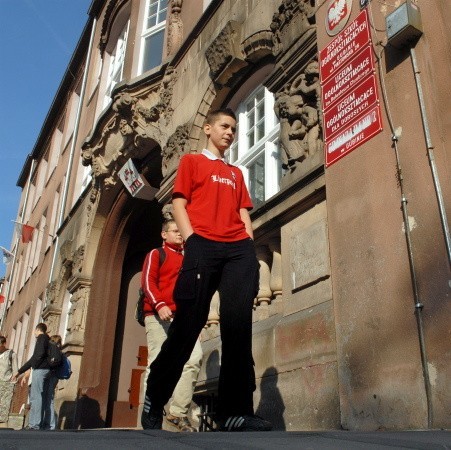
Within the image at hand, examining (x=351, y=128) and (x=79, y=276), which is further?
(x=79, y=276)

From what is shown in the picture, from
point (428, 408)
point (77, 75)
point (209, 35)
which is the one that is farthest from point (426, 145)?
point (77, 75)

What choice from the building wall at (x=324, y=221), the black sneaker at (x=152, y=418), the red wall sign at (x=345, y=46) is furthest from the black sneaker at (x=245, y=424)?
the red wall sign at (x=345, y=46)

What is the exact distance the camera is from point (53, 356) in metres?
8.54

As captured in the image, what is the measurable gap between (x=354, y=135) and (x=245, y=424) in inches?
96.0

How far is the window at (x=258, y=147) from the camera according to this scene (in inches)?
270

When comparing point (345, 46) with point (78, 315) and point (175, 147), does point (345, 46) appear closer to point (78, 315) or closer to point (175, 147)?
point (175, 147)

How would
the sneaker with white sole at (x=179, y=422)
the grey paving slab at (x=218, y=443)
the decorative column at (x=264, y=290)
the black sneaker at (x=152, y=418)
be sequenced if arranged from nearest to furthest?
the grey paving slab at (x=218, y=443), the black sneaker at (x=152, y=418), the sneaker with white sole at (x=179, y=422), the decorative column at (x=264, y=290)

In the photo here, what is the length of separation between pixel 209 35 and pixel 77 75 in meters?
13.3

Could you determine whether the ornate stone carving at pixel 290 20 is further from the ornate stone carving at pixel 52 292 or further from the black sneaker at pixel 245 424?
the ornate stone carving at pixel 52 292

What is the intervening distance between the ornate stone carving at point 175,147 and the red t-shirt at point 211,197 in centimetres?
481

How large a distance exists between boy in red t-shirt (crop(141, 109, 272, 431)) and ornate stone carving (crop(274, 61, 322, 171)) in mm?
2124

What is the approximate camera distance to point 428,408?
124 inches

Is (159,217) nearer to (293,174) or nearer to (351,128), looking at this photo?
(293,174)

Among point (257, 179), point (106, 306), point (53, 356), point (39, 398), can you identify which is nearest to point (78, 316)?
point (106, 306)
